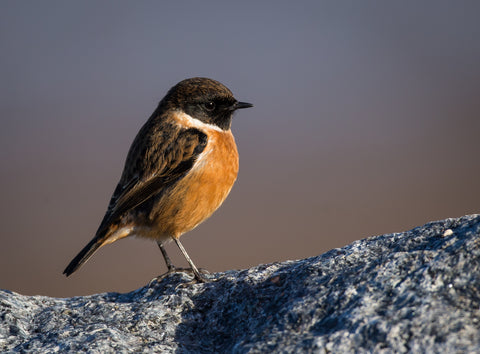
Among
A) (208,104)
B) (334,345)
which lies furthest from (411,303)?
(208,104)

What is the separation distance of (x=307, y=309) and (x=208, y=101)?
3.92 meters

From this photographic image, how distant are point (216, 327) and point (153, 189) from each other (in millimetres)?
2465

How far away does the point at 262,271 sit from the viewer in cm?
411

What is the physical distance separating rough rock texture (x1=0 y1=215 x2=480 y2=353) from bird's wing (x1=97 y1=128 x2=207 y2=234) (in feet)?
4.52

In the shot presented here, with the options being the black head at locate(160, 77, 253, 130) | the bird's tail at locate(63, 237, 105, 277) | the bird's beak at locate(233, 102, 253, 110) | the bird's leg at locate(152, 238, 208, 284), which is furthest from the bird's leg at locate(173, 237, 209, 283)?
the bird's beak at locate(233, 102, 253, 110)

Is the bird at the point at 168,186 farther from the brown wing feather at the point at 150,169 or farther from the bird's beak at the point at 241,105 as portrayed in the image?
the bird's beak at the point at 241,105

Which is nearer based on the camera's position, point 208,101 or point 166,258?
point 166,258

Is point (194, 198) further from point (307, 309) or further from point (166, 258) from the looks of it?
point (307, 309)

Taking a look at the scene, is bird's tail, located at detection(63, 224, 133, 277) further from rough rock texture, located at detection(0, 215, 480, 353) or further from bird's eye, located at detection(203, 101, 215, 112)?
bird's eye, located at detection(203, 101, 215, 112)

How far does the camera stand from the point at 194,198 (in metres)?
5.77

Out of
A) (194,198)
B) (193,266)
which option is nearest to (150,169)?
(194,198)

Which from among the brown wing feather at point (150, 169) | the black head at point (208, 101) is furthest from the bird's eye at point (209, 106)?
the brown wing feather at point (150, 169)

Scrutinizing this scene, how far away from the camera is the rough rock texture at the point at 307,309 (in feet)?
8.92

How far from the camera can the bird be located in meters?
5.77
